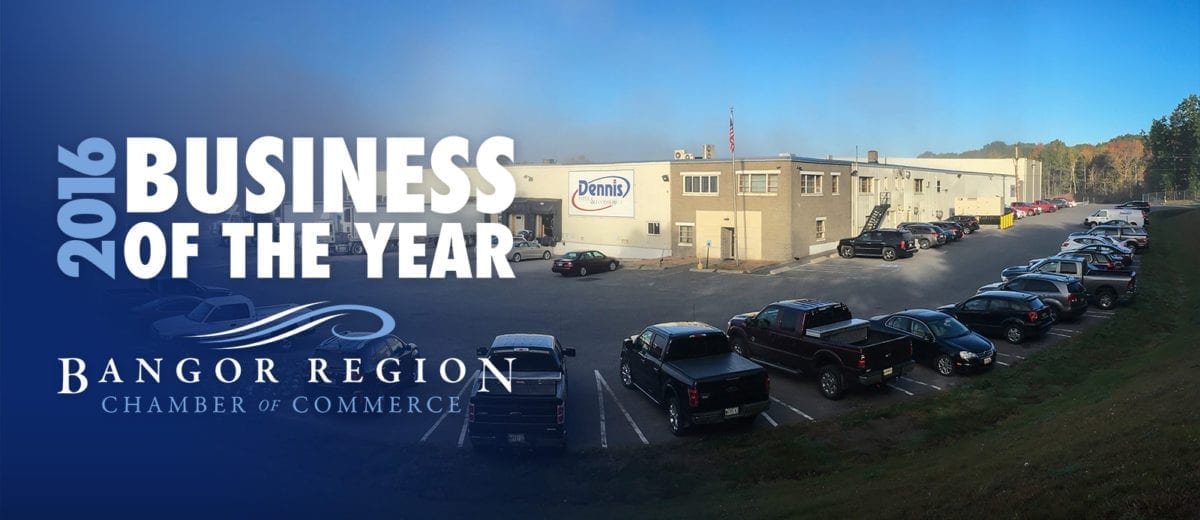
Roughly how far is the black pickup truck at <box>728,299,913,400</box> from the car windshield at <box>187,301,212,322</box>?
14216mm

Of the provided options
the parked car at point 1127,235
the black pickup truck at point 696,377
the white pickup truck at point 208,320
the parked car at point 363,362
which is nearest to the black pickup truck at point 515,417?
the black pickup truck at point 696,377

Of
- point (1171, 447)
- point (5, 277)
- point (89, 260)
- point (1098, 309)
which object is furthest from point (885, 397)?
point (5, 277)

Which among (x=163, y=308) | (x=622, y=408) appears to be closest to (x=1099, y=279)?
(x=622, y=408)

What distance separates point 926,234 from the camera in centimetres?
4331

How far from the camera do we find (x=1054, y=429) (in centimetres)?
1091

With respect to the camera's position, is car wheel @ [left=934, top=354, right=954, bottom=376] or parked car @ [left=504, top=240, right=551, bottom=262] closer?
car wheel @ [left=934, top=354, right=954, bottom=376]

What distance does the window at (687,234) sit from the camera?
4266 cm

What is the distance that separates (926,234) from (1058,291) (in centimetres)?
2242

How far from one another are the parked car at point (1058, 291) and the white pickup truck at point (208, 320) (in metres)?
22.7

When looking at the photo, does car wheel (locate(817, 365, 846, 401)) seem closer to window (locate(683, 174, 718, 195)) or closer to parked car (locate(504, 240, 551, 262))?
window (locate(683, 174, 718, 195))

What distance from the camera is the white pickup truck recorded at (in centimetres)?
1866

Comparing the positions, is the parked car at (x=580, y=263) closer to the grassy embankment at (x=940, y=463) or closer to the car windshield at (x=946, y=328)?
the car windshield at (x=946, y=328)

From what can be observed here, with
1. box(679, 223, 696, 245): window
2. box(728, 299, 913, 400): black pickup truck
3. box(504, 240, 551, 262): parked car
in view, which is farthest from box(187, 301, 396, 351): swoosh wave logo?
box(679, 223, 696, 245): window

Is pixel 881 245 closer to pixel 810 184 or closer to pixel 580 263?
pixel 810 184
